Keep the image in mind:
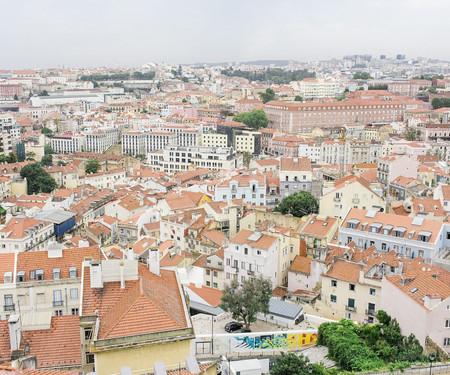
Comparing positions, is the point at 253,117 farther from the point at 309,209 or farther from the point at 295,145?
the point at 309,209

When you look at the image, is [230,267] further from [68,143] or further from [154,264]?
[68,143]

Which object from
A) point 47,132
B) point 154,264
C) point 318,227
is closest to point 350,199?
point 318,227

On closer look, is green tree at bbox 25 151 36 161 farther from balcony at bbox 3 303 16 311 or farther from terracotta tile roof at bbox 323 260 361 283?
terracotta tile roof at bbox 323 260 361 283

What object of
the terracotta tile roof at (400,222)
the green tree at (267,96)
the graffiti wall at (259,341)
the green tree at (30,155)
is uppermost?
the green tree at (267,96)

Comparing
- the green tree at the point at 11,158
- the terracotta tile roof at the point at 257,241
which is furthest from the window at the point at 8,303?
the green tree at the point at 11,158

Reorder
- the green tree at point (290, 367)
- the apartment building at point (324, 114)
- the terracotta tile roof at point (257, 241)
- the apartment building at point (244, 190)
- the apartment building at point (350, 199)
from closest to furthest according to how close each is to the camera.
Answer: the green tree at point (290, 367) → the terracotta tile roof at point (257, 241) → the apartment building at point (350, 199) → the apartment building at point (244, 190) → the apartment building at point (324, 114)

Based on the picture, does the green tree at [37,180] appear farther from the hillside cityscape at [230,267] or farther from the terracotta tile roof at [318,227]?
the terracotta tile roof at [318,227]

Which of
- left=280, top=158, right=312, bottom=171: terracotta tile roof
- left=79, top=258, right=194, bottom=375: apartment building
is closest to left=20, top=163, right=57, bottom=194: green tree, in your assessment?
left=280, top=158, right=312, bottom=171: terracotta tile roof
